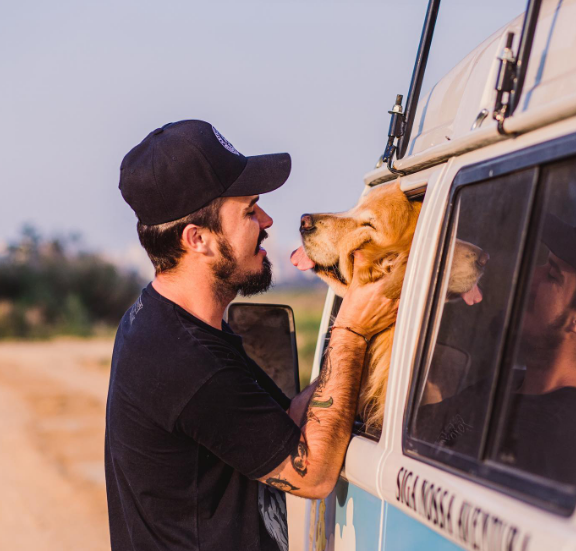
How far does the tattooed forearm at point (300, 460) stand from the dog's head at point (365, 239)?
61 centimetres

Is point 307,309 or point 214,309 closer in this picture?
point 214,309

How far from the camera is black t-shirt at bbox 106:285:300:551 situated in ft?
6.77

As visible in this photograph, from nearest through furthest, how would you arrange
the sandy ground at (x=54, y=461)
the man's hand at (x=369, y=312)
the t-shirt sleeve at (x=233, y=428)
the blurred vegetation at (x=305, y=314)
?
the t-shirt sleeve at (x=233, y=428) < the man's hand at (x=369, y=312) < the sandy ground at (x=54, y=461) < the blurred vegetation at (x=305, y=314)

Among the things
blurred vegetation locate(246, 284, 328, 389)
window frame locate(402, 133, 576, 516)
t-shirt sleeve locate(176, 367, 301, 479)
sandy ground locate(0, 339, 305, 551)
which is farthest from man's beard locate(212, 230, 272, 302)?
blurred vegetation locate(246, 284, 328, 389)

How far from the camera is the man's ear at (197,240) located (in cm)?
243

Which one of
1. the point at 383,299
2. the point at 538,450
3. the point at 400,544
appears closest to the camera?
the point at 400,544

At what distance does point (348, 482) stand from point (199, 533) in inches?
18.9

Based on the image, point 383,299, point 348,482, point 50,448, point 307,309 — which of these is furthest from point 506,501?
point 307,309

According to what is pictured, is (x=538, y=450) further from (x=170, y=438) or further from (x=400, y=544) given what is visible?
(x=170, y=438)

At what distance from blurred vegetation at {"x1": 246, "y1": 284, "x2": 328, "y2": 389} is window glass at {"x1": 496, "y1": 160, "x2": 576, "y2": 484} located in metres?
14.3

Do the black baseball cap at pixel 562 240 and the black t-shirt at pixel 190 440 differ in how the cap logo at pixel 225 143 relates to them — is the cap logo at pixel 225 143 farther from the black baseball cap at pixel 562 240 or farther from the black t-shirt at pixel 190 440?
the black baseball cap at pixel 562 240

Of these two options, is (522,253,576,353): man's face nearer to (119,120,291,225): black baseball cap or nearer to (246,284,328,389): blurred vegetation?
(119,120,291,225): black baseball cap

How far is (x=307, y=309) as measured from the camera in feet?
91.8

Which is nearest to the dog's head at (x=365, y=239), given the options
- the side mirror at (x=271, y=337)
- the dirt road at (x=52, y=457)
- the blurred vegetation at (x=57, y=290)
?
the side mirror at (x=271, y=337)
